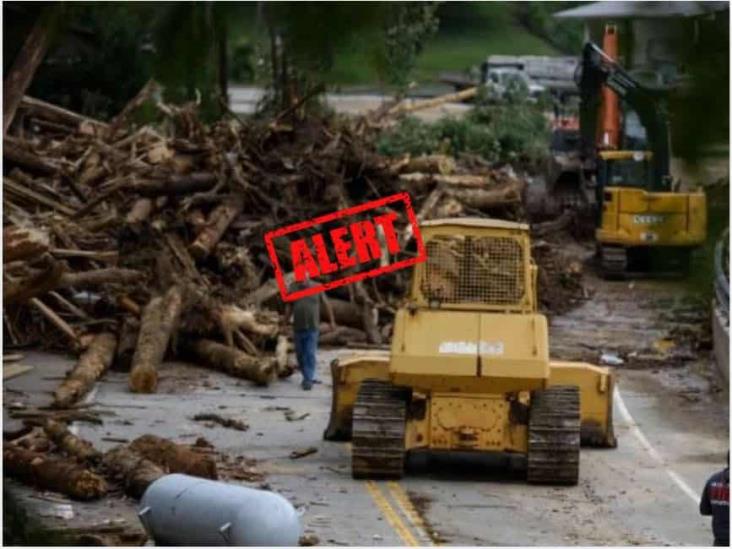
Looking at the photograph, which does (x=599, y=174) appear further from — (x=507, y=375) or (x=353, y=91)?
(x=353, y=91)

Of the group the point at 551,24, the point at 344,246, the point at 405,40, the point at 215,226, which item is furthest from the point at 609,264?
the point at 551,24

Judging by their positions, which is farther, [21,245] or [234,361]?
[234,361]

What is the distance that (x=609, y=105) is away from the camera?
429 cm

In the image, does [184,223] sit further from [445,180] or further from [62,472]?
[62,472]

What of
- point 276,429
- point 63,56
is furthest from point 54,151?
point 63,56

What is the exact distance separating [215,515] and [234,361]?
452 inches

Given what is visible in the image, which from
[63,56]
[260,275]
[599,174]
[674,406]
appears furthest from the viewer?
[599,174]

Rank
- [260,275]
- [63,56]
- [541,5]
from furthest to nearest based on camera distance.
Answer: [260,275] → [63,56] → [541,5]

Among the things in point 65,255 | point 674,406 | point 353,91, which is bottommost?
point 674,406

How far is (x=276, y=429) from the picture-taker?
19.7 meters

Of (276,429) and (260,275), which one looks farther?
(260,275)

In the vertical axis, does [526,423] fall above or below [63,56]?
below

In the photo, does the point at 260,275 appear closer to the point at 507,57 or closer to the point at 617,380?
the point at 617,380

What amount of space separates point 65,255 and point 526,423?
951cm
